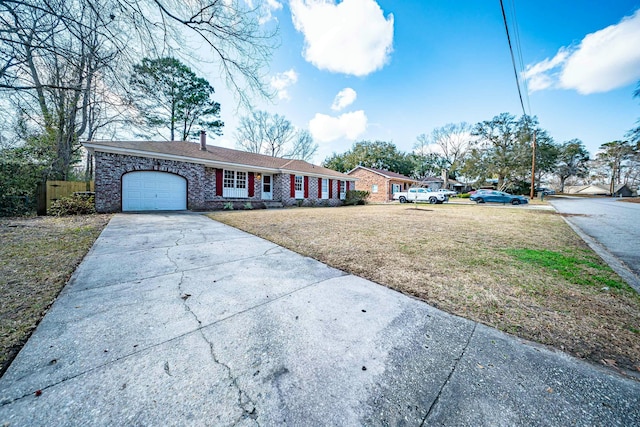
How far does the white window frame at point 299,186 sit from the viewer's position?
16.9 metres

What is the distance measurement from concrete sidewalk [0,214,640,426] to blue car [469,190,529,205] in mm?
25054

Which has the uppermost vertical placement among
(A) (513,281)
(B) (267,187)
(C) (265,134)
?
(C) (265,134)

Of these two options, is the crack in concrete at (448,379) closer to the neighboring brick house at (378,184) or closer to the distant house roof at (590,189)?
the neighboring brick house at (378,184)

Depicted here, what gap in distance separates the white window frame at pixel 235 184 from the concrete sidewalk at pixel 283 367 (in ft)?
37.7

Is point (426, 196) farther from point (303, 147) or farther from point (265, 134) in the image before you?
point (265, 134)

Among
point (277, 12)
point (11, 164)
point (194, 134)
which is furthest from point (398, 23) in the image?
point (194, 134)

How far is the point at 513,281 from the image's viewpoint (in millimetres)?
3137

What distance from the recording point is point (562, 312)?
2.36m

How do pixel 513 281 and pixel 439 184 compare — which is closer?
pixel 513 281

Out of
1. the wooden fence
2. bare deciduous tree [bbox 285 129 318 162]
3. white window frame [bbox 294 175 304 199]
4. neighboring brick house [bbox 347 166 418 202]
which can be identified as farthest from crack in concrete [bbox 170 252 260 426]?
bare deciduous tree [bbox 285 129 318 162]

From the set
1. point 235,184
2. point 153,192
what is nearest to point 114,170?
point 153,192

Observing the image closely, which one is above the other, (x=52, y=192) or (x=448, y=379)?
(x=52, y=192)

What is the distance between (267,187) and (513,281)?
14.5 metres

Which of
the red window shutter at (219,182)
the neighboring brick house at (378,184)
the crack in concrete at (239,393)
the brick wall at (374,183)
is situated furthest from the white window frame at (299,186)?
the crack in concrete at (239,393)
